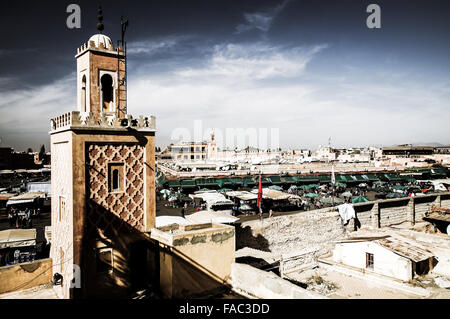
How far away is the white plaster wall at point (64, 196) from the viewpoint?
31.9ft

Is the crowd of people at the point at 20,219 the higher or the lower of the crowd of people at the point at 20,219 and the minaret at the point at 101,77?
the lower

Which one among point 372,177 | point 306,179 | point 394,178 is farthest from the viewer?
point 372,177

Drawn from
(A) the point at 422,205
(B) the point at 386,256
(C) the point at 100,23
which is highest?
(C) the point at 100,23

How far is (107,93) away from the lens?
1132 cm

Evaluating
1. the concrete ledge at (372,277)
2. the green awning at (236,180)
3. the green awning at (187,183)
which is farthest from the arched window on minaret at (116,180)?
the green awning at (236,180)

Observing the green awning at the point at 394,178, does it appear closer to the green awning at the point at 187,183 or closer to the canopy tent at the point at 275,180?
the canopy tent at the point at 275,180

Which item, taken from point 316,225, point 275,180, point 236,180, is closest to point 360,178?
point 275,180

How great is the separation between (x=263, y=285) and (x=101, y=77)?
8693 mm

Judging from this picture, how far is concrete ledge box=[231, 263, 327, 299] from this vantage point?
29.8ft

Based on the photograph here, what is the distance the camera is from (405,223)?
87.6 ft

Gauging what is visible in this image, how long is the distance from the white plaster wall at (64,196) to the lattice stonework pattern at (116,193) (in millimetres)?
583

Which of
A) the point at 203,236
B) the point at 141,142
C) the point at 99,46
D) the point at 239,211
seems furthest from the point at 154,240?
the point at 239,211

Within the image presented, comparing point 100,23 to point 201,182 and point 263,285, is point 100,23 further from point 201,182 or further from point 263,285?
point 201,182

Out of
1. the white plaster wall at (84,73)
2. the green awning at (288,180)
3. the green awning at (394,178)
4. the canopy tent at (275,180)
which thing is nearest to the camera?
the white plaster wall at (84,73)
